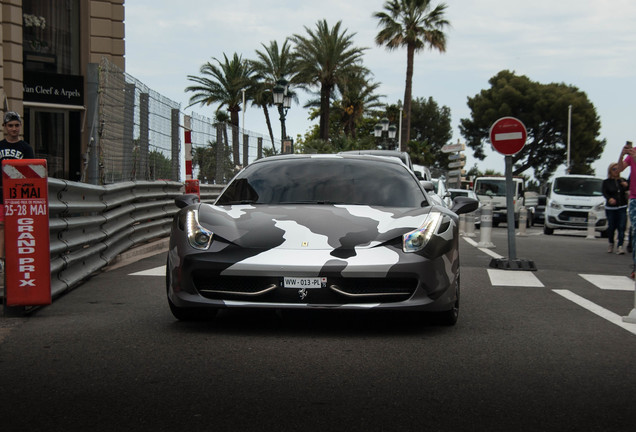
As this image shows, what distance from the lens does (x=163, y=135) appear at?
1664cm

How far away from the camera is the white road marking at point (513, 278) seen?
10284 millimetres

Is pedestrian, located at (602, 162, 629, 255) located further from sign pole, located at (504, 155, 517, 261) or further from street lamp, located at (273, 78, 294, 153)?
street lamp, located at (273, 78, 294, 153)

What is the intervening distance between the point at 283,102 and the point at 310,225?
25824 millimetres

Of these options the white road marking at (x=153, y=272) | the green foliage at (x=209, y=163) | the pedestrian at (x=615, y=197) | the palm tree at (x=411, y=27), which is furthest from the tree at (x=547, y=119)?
the white road marking at (x=153, y=272)

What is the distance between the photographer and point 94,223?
9773 millimetres

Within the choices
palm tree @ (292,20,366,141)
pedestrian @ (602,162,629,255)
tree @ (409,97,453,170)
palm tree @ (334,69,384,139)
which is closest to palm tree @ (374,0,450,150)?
palm tree @ (292,20,366,141)

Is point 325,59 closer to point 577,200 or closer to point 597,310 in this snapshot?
point 577,200

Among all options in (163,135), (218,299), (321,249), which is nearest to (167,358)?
(218,299)

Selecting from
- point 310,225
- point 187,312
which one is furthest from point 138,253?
point 310,225

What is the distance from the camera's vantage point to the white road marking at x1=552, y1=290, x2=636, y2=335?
704cm

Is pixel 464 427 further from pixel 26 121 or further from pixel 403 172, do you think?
pixel 26 121

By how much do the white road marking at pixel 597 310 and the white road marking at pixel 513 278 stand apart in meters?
0.75

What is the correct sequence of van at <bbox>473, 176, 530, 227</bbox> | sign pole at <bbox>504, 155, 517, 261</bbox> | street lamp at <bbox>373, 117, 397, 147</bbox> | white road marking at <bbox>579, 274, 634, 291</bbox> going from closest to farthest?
white road marking at <bbox>579, 274, 634, 291</bbox> → sign pole at <bbox>504, 155, 517, 261</bbox> → van at <bbox>473, 176, 530, 227</bbox> → street lamp at <bbox>373, 117, 397, 147</bbox>

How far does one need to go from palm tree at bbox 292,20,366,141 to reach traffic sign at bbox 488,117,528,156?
3629 cm
